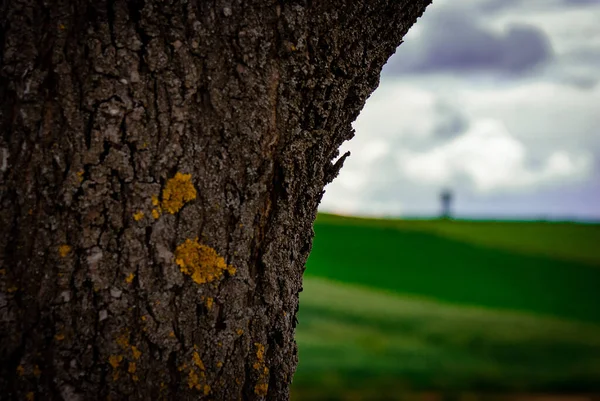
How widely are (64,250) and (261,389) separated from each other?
68cm

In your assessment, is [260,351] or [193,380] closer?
[193,380]

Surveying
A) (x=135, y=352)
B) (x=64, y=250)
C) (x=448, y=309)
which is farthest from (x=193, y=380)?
(x=448, y=309)

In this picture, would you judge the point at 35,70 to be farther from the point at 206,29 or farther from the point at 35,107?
the point at 206,29

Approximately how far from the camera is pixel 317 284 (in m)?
13.8

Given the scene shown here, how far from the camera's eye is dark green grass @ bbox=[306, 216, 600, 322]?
46.2 ft

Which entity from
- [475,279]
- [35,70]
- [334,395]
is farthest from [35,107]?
[475,279]

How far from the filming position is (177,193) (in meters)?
1.83

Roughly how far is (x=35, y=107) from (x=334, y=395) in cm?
661

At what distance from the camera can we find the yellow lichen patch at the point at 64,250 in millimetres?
1795

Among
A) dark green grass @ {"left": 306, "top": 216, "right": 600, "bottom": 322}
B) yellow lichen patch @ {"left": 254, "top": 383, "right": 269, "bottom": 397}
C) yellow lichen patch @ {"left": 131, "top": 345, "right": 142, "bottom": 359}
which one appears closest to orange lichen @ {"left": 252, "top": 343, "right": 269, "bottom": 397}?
yellow lichen patch @ {"left": 254, "top": 383, "right": 269, "bottom": 397}

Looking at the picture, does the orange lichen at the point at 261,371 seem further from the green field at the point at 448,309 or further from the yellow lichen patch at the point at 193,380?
the green field at the point at 448,309

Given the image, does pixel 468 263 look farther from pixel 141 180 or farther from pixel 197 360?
pixel 141 180

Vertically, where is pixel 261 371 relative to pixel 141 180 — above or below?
below

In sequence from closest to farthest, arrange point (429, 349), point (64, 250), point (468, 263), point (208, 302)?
point (64, 250) → point (208, 302) → point (429, 349) → point (468, 263)
